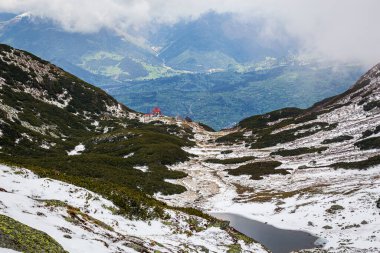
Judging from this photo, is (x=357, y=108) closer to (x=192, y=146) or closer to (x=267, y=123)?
(x=267, y=123)

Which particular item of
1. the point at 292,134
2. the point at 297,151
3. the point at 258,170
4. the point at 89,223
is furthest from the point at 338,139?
the point at 89,223

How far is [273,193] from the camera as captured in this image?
49656mm

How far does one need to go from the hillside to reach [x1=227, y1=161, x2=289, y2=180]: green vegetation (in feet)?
33.4

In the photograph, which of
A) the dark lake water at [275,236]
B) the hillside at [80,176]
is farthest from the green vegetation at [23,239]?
the dark lake water at [275,236]

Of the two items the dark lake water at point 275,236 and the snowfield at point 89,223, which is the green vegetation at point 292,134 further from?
the snowfield at point 89,223

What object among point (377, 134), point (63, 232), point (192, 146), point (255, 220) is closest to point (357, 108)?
point (377, 134)

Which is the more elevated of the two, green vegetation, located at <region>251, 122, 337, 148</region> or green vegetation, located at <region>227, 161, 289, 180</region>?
green vegetation, located at <region>251, 122, 337, 148</region>

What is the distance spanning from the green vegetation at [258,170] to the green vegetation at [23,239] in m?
51.8

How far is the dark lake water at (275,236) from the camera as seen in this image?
30.4m

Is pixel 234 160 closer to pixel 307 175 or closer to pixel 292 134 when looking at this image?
pixel 292 134

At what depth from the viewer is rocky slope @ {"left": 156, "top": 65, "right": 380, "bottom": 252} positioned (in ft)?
111

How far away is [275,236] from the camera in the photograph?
33469mm

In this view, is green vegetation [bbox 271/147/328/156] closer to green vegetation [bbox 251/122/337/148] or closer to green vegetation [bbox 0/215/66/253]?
green vegetation [bbox 251/122/337/148]

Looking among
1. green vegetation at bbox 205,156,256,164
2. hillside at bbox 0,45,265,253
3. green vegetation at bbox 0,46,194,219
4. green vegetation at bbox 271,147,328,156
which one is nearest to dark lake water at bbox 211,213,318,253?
hillside at bbox 0,45,265,253
